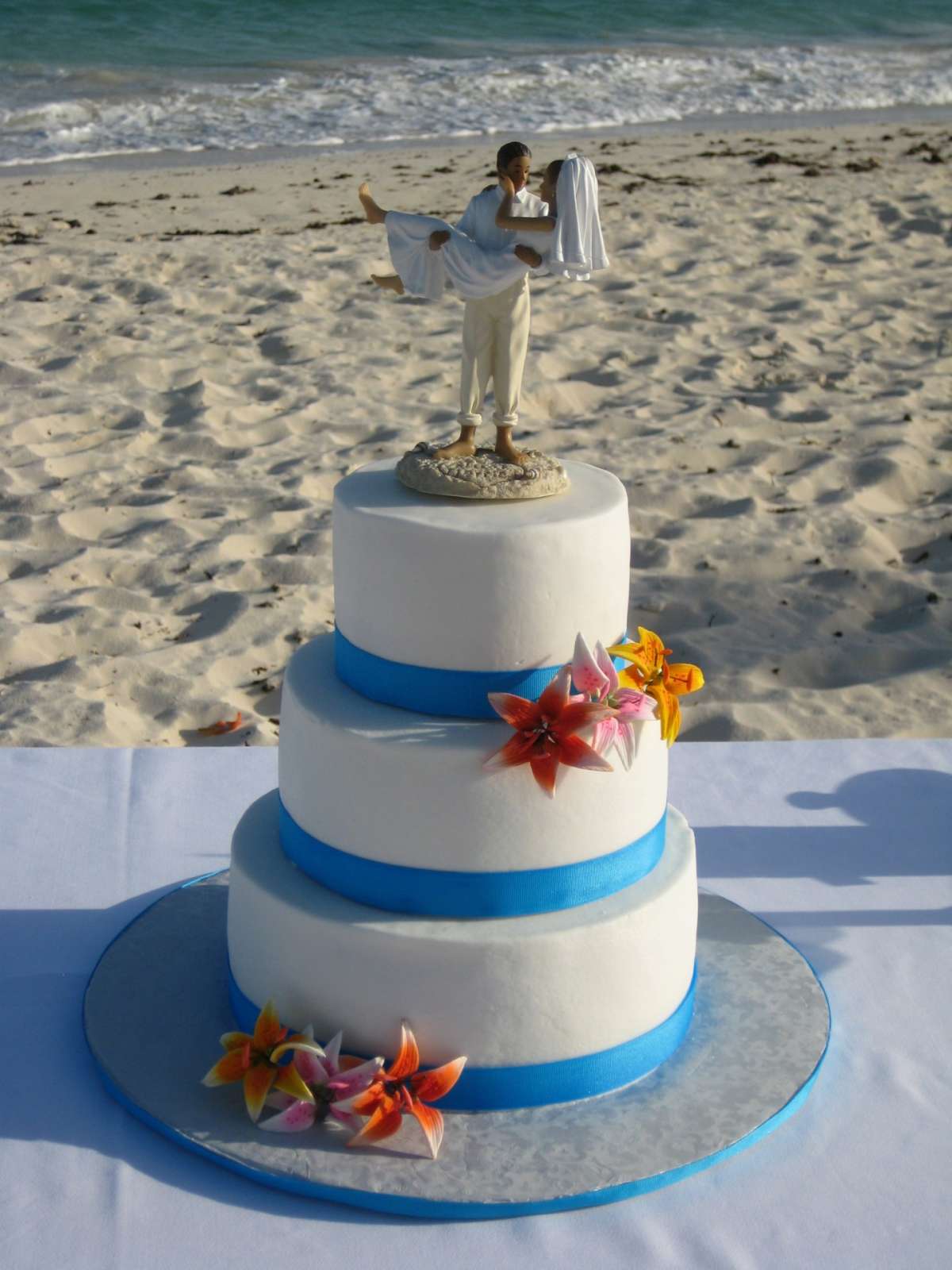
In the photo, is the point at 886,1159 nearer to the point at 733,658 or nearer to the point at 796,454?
the point at 733,658

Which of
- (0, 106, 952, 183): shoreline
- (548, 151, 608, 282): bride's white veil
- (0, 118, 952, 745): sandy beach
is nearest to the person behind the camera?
(548, 151, 608, 282): bride's white veil

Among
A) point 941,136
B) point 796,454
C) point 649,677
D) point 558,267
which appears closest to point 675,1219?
point 649,677

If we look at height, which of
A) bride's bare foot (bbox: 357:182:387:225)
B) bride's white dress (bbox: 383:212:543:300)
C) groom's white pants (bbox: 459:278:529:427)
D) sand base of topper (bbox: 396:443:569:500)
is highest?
bride's bare foot (bbox: 357:182:387:225)

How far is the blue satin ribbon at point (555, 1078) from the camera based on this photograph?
234cm

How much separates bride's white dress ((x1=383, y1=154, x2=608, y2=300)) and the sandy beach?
191 centimetres

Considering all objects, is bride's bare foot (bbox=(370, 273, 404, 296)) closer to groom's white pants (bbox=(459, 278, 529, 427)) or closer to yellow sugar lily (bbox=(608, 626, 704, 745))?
groom's white pants (bbox=(459, 278, 529, 427))

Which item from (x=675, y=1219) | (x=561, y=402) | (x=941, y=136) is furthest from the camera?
(x=941, y=136)

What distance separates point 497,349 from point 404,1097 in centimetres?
119

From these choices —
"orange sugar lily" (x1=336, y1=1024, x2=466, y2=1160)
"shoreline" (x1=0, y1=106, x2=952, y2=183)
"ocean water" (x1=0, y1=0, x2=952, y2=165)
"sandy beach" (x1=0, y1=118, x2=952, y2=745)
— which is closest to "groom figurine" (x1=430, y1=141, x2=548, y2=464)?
"orange sugar lily" (x1=336, y1=1024, x2=466, y2=1160)

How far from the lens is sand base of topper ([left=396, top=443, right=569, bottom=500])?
229cm

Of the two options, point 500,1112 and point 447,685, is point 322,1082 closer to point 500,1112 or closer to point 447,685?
point 500,1112

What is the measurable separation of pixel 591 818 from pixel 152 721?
211 centimetres

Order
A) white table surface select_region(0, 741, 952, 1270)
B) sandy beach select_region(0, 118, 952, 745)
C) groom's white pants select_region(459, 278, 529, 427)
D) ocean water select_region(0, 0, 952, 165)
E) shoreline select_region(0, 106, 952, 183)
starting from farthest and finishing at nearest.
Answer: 1. ocean water select_region(0, 0, 952, 165)
2. shoreline select_region(0, 106, 952, 183)
3. sandy beach select_region(0, 118, 952, 745)
4. groom's white pants select_region(459, 278, 529, 427)
5. white table surface select_region(0, 741, 952, 1270)

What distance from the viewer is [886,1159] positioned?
2.34m
